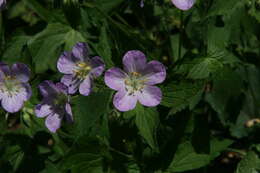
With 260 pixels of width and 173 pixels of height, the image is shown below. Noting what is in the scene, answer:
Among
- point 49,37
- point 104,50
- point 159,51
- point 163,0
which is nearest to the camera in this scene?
point 104,50

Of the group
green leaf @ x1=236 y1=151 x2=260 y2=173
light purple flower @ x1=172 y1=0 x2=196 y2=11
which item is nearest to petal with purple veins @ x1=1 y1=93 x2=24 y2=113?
light purple flower @ x1=172 y1=0 x2=196 y2=11

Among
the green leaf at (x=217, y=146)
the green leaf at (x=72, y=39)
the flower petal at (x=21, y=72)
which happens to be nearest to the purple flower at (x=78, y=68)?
the flower petal at (x=21, y=72)

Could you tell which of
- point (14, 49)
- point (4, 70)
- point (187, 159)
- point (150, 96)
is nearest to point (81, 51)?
point (150, 96)

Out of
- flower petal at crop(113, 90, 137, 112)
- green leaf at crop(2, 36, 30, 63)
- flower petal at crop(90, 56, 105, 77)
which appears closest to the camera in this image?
flower petal at crop(113, 90, 137, 112)

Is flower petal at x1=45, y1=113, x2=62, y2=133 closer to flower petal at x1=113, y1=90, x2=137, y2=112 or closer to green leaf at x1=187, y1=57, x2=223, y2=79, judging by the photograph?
flower petal at x1=113, y1=90, x2=137, y2=112

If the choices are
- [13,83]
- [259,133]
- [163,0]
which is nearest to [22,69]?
[13,83]

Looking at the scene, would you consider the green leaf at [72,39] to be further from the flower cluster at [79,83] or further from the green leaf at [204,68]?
the green leaf at [204,68]

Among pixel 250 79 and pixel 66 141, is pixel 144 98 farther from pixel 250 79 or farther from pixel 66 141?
pixel 250 79
